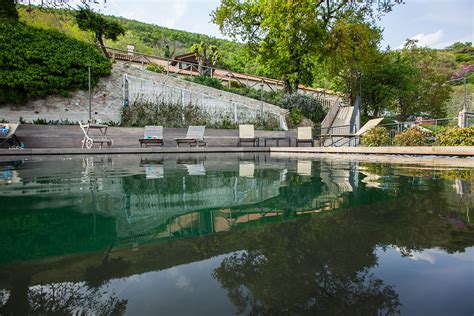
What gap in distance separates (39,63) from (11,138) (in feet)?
14.9

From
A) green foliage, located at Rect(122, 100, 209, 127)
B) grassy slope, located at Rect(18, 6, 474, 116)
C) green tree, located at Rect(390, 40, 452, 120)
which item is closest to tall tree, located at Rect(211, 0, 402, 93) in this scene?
green foliage, located at Rect(122, 100, 209, 127)

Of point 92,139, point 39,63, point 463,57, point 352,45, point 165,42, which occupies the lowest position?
point 92,139

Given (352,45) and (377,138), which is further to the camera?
(352,45)

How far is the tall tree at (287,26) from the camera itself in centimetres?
1742

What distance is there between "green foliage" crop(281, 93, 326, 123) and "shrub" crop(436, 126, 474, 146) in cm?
1130

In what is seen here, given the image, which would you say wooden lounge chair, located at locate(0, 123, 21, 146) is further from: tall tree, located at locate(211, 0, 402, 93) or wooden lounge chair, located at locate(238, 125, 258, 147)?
tall tree, located at locate(211, 0, 402, 93)

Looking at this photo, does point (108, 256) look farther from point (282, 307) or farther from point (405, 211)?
point (405, 211)

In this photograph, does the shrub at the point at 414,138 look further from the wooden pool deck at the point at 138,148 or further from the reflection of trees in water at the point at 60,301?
the reflection of trees in water at the point at 60,301

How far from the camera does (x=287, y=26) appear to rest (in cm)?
1753

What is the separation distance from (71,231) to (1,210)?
0.88 meters

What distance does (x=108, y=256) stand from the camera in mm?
1198

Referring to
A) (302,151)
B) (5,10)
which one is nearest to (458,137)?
(302,151)

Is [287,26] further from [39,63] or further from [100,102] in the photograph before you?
[39,63]

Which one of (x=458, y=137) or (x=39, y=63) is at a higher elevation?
(x=39, y=63)
